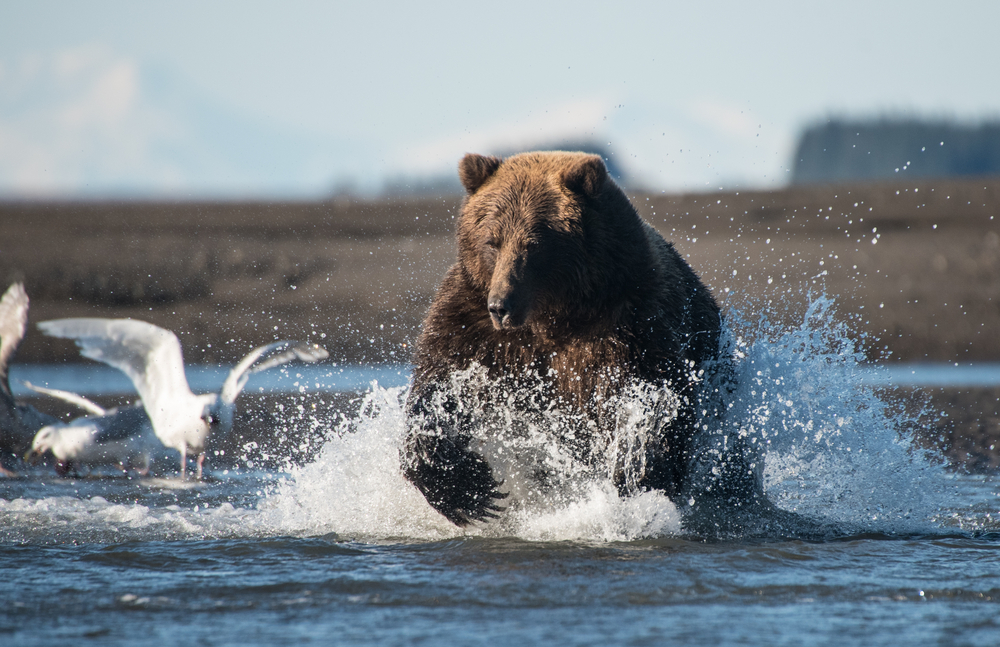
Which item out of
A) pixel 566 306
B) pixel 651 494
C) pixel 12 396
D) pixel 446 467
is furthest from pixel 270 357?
pixel 651 494

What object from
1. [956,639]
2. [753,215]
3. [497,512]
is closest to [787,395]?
[497,512]

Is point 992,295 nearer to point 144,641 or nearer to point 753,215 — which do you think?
point 753,215

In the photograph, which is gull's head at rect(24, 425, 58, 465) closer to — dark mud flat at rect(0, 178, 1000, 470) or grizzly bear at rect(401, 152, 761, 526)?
grizzly bear at rect(401, 152, 761, 526)

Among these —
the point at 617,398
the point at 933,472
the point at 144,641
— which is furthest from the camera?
the point at 933,472

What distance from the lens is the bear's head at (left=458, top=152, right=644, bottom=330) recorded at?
15.8ft

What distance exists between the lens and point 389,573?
4230 millimetres

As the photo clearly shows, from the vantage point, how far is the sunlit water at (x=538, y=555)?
3592mm

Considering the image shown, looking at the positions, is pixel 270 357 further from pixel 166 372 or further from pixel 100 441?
pixel 100 441

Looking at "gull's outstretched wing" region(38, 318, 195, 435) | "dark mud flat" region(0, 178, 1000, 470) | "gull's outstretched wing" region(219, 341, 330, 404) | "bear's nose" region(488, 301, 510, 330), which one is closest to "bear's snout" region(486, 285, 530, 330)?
"bear's nose" region(488, 301, 510, 330)

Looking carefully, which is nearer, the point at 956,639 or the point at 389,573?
the point at 956,639

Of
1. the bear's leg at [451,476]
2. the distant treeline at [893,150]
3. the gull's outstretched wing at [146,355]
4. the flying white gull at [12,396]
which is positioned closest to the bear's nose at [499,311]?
the bear's leg at [451,476]

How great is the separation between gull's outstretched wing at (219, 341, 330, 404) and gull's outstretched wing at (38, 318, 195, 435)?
30cm

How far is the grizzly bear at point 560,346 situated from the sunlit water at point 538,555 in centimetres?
17

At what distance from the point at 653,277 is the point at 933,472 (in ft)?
8.18
